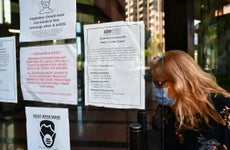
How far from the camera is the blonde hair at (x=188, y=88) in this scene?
4.93 feet

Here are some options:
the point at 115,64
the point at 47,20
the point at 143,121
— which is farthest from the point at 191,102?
the point at 47,20

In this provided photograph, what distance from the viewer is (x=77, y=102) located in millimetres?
1773

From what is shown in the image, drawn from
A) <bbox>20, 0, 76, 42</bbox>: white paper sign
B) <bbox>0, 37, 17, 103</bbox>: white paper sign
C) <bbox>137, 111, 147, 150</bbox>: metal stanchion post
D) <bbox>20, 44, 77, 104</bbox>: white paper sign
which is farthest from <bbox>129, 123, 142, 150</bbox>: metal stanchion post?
<bbox>0, 37, 17, 103</bbox>: white paper sign

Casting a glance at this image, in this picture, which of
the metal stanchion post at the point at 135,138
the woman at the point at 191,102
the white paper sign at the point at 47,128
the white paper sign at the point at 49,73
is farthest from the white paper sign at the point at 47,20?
the metal stanchion post at the point at 135,138

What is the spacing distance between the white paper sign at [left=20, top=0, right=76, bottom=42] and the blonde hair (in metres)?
0.60

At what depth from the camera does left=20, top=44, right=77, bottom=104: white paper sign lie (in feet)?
5.78

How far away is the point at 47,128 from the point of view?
1862 millimetres

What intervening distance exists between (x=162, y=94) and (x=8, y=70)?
111 cm

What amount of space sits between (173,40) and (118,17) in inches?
71.0

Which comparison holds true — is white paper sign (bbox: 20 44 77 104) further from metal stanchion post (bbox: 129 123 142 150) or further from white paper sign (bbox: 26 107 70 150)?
metal stanchion post (bbox: 129 123 142 150)

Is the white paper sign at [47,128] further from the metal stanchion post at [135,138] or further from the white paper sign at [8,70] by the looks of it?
the metal stanchion post at [135,138]

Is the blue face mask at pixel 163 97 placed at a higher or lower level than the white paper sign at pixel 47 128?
higher

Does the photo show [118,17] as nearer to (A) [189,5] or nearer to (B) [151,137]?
(B) [151,137]

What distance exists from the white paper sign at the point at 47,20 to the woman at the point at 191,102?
587 millimetres
